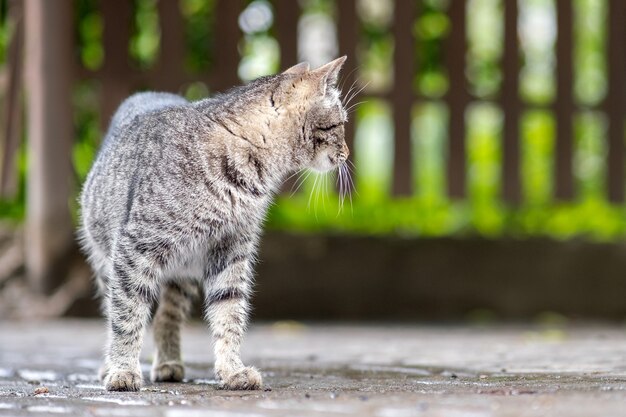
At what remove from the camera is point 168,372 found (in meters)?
4.86

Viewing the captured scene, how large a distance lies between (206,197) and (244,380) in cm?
77

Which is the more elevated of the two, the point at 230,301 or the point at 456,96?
the point at 456,96

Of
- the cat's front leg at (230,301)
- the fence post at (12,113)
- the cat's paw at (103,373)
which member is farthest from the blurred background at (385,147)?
the cat's front leg at (230,301)

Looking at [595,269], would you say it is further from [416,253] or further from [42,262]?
[42,262]

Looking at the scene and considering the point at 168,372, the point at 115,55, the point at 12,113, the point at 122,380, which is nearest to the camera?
the point at 122,380

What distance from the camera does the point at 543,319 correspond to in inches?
340

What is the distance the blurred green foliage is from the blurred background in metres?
0.02

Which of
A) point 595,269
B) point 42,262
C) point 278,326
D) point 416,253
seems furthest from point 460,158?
point 42,262

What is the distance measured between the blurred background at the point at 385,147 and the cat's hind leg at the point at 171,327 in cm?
295

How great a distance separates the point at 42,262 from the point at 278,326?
177 centimetres

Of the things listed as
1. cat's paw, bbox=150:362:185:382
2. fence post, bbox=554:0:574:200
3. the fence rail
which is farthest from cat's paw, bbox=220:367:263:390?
fence post, bbox=554:0:574:200

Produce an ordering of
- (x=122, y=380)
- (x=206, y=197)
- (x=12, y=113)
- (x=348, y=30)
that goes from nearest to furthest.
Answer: (x=122, y=380) → (x=206, y=197) → (x=12, y=113) → (x=348, y=30)

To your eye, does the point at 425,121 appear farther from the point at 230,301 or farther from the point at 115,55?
the point at 230,301

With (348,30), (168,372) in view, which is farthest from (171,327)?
(348,30)
